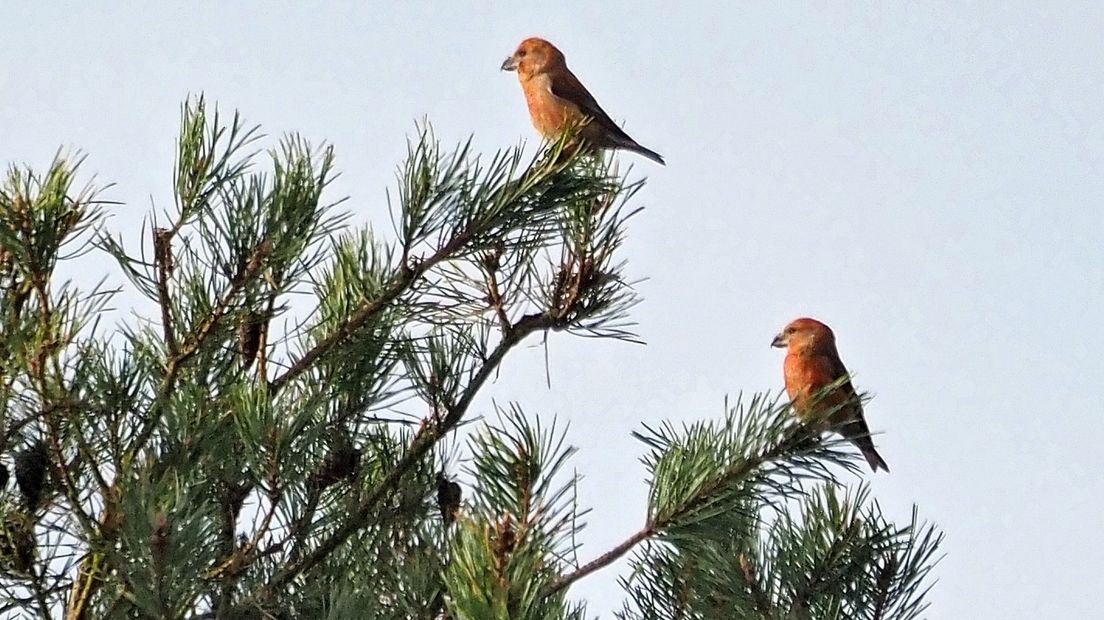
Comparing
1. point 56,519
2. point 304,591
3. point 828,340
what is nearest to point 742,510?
point 304,591

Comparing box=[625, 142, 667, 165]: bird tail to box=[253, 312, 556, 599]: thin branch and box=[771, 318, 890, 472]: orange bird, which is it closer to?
box=[771, 318, 890, 472]: orange bird

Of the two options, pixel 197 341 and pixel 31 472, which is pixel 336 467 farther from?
pixel 31 472

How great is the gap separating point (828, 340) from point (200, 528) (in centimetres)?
308

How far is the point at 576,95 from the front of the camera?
436 cm

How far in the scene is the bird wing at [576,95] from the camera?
419 centimetres

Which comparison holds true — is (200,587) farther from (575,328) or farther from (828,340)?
(828,340)

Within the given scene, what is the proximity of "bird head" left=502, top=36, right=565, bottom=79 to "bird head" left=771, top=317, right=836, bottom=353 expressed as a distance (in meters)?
1.19

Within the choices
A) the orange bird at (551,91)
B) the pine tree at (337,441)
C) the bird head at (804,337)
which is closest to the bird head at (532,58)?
the orange bird at (551,91)

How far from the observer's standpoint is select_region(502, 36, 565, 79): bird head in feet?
15.3

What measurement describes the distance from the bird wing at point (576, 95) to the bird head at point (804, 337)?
0.83 m

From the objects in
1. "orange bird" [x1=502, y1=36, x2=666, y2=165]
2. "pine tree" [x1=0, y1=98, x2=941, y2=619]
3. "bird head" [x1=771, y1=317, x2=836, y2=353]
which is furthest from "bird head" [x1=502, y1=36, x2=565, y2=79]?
"pine tree" [x1=0, y1=98, x2=941, y2=619]

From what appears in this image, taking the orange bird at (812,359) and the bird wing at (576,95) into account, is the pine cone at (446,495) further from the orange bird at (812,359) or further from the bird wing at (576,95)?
the bird wing at (576,95)

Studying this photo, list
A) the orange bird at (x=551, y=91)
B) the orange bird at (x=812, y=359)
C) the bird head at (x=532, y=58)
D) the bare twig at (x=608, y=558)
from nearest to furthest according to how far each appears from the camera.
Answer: the bare twig at (x=608, y=558) → the orange bird at (x=812, y=359) → the orange bird at (x=551, y=91) → the bird head at (x=532, y=58)

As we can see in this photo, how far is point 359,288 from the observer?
2178 mm
